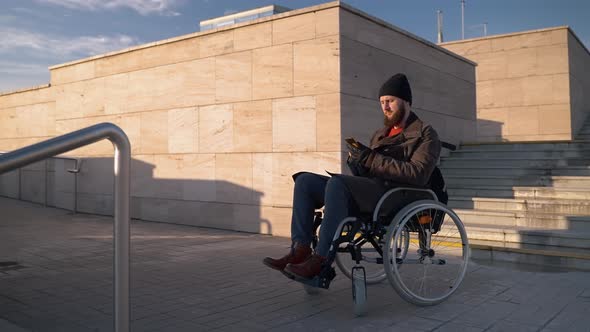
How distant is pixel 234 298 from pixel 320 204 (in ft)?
3.22

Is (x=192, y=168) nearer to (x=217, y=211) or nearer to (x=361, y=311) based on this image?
(x=217, y=211)

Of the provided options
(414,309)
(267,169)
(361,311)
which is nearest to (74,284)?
(361,311)

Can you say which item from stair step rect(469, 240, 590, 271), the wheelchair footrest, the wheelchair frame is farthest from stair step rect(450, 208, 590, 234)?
the wheelchair footrest

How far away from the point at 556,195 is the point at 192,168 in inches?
211

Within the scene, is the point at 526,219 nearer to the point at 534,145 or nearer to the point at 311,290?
the point at 534,145

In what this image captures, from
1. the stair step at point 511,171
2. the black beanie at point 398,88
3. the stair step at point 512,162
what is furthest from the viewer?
the stair step at point 512,162

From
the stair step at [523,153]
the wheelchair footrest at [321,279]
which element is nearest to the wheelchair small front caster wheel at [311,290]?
the wheelchair footrest at [321,279]

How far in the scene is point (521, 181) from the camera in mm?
7621

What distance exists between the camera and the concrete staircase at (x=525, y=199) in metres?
5.35

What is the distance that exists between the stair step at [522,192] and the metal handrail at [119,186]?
6.00 metres

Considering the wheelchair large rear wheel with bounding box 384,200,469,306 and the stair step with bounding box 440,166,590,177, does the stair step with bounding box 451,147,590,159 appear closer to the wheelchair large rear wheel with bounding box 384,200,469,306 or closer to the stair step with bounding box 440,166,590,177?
the stair step with bounding box 440,166,590,177

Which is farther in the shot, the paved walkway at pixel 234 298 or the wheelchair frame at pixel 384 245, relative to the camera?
the wheelchair frame at pixel 384 245

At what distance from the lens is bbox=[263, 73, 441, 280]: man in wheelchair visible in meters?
3.44

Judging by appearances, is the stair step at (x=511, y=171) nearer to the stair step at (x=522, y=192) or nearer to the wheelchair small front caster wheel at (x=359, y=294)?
the stair step at (x=522, y=192)
